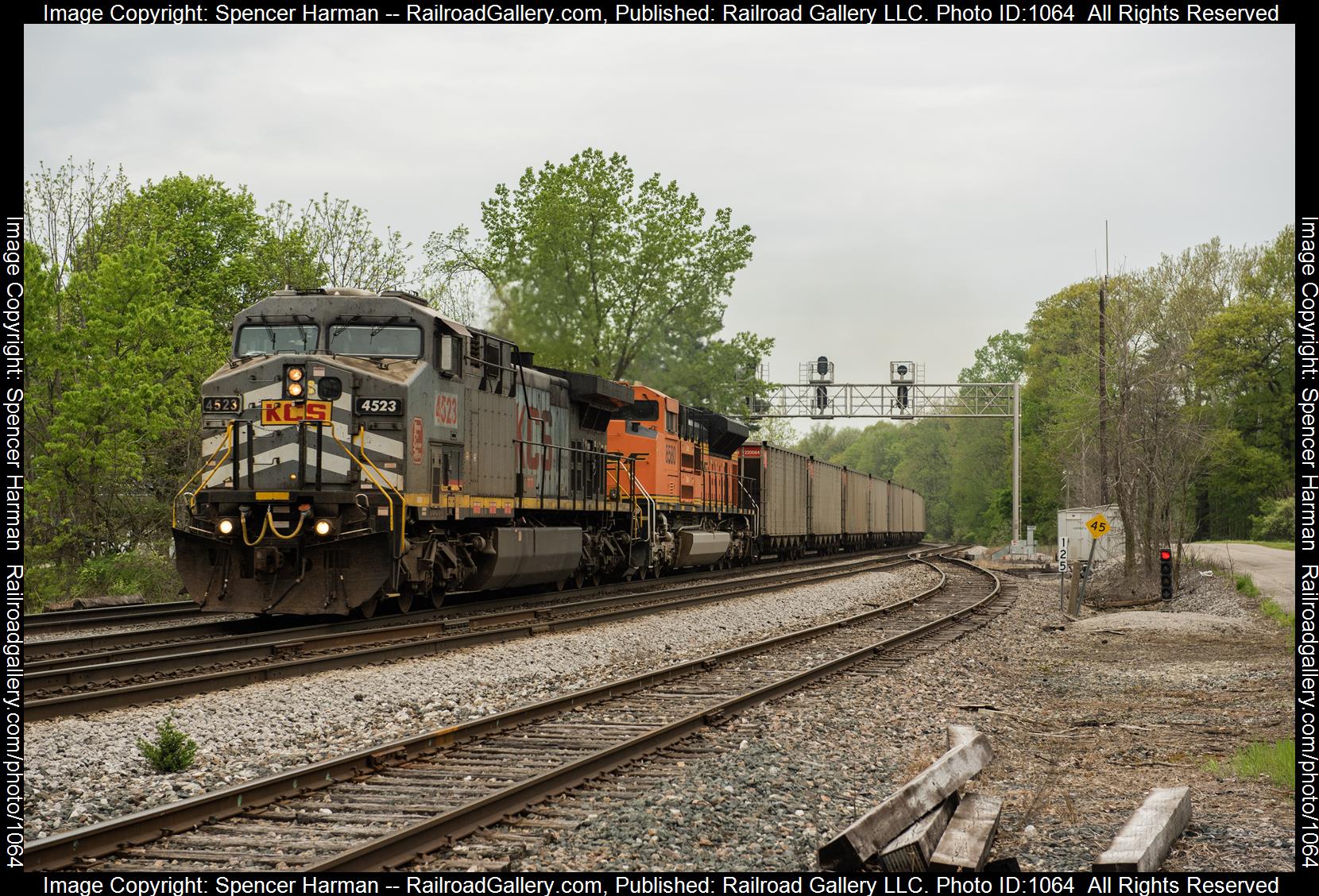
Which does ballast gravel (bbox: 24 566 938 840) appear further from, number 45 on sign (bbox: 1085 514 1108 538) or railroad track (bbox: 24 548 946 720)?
number 45 on sign (bbox: 1085 514 1108 538)

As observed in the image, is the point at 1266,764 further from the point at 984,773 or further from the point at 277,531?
the point at 277,531

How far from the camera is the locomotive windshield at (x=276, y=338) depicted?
1380 centimetres

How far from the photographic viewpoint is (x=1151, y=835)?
5023mm

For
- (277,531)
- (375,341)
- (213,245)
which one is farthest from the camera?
(213,245)

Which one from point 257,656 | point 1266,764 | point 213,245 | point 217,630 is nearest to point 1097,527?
point 1266,764

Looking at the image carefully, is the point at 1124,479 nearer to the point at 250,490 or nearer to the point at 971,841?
the point at 250,490

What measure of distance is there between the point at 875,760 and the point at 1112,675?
5831 mm

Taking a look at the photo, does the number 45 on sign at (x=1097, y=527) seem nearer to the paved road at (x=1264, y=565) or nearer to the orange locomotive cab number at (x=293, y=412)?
the paved road at (x=1264, y=565)

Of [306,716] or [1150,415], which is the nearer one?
[306,716]

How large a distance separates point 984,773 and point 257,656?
23.1ft

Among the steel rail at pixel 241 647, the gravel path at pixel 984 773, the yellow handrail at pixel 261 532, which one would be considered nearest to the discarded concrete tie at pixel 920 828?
the gravel path at pixel 984 773

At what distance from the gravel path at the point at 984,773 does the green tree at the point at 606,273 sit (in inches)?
1012
